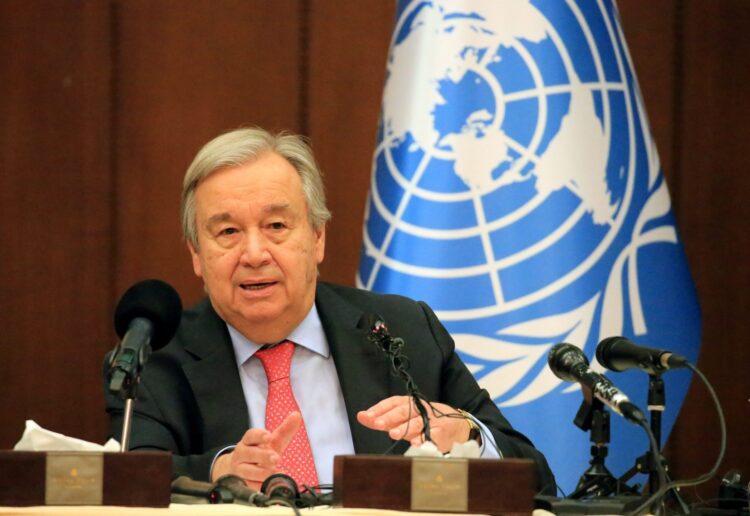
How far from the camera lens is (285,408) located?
9.90ft

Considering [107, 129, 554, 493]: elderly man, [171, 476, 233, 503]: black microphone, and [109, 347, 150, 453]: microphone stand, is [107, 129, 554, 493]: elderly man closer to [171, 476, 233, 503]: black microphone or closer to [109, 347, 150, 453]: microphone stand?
[171, 476, 233, 503]: black microphone

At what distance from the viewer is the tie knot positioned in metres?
3.09

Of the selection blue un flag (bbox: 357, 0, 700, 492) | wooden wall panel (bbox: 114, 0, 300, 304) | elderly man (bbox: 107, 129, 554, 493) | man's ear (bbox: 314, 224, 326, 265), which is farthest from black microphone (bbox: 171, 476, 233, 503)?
wooden wall panel (bbox: 114, 0, 300, 304)

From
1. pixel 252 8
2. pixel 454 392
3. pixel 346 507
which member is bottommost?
pixel 346 507

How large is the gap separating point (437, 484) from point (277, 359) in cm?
119

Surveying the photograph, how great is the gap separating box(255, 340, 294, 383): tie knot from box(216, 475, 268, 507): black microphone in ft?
2.66

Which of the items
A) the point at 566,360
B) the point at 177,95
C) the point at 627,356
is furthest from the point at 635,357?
the point at 177,95

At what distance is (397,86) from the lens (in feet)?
12.4

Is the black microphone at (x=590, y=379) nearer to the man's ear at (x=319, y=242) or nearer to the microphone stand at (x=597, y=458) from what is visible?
the microphone stand at (x=597, y=458)

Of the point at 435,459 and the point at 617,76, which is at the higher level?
the point at 617,76

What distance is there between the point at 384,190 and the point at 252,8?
1.04 meters

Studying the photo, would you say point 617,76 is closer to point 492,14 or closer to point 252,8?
point 492,14

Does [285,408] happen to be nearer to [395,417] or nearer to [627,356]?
[395,417]

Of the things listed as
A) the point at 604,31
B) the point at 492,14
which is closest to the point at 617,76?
the point at 604,31
